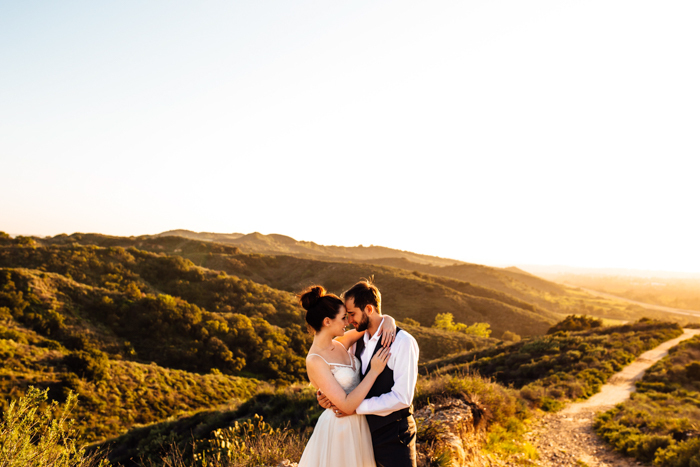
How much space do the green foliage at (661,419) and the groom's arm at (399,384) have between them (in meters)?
7.69

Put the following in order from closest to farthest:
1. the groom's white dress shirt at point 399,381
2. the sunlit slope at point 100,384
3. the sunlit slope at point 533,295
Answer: the groom's white dress shirt at point 399,381
the sunlit slope at point 100,384
the sunlit slope at point 533,295

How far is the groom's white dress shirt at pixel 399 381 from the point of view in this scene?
8.28ft

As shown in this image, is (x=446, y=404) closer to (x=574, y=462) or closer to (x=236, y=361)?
(x=574, y=462)

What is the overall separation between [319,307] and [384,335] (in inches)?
20.8

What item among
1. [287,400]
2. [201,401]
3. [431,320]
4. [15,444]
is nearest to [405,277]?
[431,320]

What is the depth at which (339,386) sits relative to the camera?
8.57ft

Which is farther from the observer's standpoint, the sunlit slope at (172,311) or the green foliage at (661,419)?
the sunlit slope at (172,311)

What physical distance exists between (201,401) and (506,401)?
15.1m

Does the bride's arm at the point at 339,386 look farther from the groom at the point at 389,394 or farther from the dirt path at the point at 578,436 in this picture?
the dirt path at the point at 578,436

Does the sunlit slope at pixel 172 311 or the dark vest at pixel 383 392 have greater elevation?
the dark vest at pixel 383 392

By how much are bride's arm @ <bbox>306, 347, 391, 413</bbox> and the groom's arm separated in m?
0.07

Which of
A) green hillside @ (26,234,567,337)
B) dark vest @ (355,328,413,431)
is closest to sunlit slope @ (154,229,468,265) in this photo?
green hillside @ (26,234,567,337)

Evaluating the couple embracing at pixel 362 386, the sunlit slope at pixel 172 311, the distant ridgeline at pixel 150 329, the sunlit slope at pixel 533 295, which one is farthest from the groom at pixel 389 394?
the sunlit slope at pixel 533 295

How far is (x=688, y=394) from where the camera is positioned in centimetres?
1448
